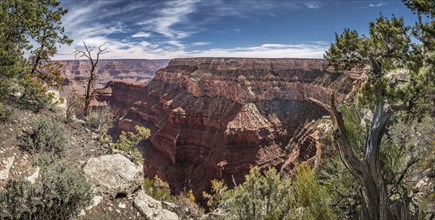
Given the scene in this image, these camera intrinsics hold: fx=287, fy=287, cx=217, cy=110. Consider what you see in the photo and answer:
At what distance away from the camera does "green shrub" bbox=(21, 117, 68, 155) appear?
10765mm

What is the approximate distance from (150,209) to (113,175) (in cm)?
198

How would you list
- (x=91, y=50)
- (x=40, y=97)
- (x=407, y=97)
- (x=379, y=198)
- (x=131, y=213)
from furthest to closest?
(x=91, y=50) < (x=40, y=97) < (x=131, y=213) < (x=379, y=198) < (x=407, y=97)

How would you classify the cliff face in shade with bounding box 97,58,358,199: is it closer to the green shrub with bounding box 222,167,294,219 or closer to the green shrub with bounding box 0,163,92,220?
the green shrub with bounding box 222,167,294,219

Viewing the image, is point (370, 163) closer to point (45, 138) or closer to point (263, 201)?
point (263, 201)

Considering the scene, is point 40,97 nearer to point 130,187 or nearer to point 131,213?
point 130,187

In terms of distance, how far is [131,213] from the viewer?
10273 mm

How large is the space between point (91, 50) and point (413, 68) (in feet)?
65.2

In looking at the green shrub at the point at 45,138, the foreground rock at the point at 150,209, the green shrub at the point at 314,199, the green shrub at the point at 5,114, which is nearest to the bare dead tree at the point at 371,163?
the green shrub at the point at 314,199

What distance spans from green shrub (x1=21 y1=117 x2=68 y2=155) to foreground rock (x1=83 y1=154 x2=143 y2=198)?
1.39 m

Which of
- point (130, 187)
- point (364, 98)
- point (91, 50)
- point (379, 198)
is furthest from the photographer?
point (91, 50)

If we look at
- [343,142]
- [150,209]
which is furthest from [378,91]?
[150,209]

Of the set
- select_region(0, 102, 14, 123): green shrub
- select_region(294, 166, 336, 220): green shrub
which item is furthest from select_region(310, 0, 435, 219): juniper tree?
select_region(0, 102, 14, 123): green shrub

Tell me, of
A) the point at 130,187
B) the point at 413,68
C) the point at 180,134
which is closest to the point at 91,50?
the point at 130,187

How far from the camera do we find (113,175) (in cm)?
1128
